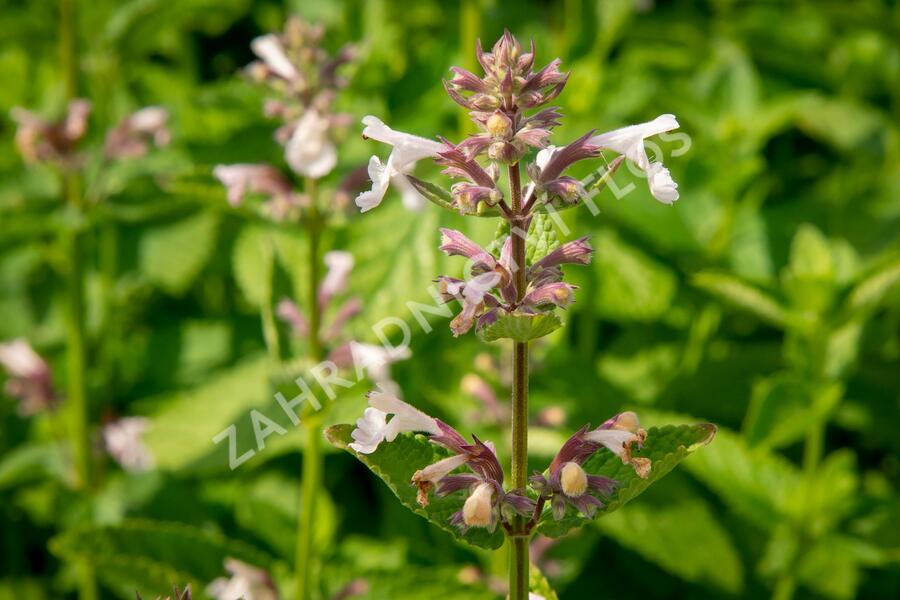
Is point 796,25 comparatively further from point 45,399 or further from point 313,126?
point 45,399

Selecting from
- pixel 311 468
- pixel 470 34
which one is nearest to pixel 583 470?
pixel 311 468

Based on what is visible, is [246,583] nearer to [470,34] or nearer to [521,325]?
[521,325]

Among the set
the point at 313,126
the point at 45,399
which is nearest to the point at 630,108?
the point at 313,126

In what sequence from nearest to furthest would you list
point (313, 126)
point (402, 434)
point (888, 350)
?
point (402, 434), point (313, 126), point (888, 350)

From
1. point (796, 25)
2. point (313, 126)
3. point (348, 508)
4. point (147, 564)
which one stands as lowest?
point (348, 508)

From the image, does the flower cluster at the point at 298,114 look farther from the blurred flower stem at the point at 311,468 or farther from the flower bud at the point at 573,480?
the flower bud at the point at 573,480

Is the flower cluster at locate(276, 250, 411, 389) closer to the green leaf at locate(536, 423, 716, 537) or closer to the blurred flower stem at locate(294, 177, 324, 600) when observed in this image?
the blurred flower stem at locate(294, 177, 324, 600)

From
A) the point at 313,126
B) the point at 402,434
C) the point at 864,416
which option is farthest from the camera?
the point at 864,416

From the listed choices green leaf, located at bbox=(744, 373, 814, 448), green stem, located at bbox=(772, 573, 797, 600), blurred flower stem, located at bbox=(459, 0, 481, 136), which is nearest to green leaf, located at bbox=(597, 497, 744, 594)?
green stem, located at bbox=(772, 573, 797, 600)
